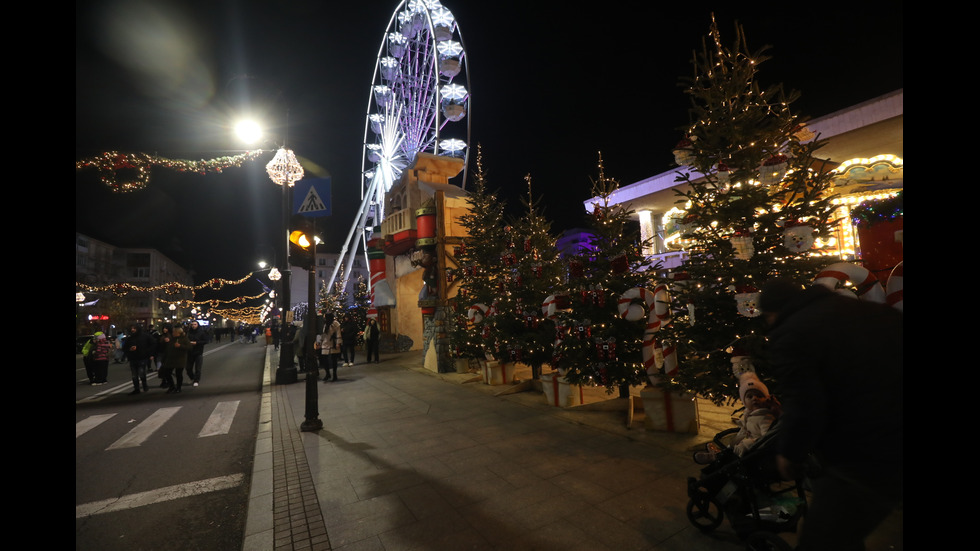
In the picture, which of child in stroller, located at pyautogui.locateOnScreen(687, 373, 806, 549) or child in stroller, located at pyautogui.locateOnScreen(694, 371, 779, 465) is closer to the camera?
child in stroller, located at pyautogui.locateOnScreen(687, 373, 806, 549)

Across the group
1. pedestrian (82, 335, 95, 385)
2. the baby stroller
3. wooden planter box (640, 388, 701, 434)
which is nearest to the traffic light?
wooden planter box (640, 388, 701, 434)

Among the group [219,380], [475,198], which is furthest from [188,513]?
[219,380]

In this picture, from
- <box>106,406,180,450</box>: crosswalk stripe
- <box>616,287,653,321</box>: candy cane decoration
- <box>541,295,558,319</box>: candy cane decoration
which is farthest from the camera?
<box>541,295,558,319</box>: candy cane decoration

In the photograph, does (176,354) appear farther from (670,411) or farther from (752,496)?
(752,496)

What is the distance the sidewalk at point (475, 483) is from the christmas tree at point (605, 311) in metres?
A: 0.77

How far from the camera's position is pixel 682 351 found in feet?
18.6

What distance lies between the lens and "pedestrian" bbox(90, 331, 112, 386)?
13570mm

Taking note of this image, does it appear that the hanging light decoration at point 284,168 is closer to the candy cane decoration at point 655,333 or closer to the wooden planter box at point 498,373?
the wooden planter box at point 498,373

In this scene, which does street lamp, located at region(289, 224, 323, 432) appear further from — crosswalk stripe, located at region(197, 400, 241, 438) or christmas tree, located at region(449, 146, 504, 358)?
christmas tree, located at region(449, 146, 504, 358)

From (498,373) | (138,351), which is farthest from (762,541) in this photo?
(138,351)

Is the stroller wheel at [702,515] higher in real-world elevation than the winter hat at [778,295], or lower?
lower

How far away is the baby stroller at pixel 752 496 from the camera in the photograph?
294cm

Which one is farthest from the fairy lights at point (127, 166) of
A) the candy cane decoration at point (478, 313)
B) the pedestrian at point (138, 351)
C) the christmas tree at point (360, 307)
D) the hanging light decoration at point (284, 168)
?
the christmas tree at point (360, 307)

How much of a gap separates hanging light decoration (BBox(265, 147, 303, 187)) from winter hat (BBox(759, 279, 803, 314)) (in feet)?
38.4
